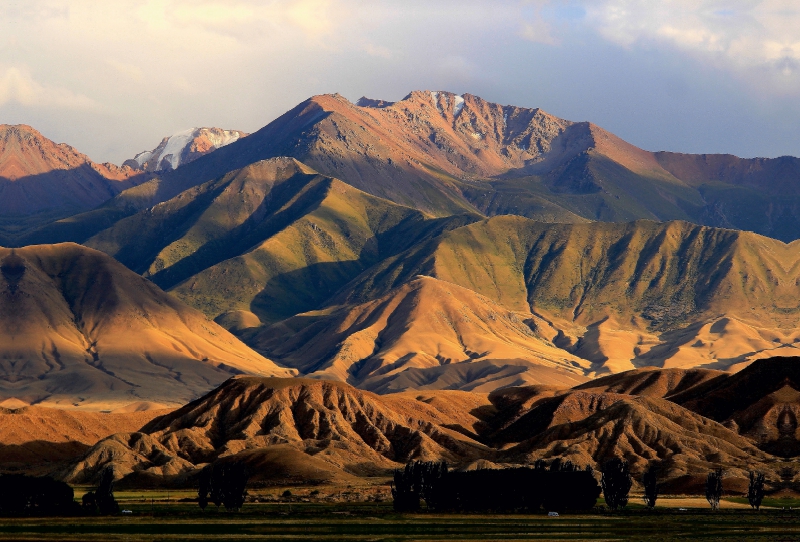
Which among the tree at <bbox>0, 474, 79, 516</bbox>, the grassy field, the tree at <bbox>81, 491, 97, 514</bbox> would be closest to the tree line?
the grassy field

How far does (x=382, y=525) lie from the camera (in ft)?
456

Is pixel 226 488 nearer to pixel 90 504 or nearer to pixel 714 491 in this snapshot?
pixel 90 504

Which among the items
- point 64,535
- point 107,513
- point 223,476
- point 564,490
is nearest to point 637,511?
point 564,490

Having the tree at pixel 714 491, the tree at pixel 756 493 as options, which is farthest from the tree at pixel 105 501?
the tree at pixel 756 493

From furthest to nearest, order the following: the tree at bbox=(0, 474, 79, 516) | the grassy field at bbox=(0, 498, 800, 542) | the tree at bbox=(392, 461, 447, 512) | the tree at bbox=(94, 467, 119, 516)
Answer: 1. the tree at bbox=(392, 461, 447, 512)
2. the tree at bbox=(94, 467, 119, 516)
3. the tree at bbox=(0, 474, 79, 516)
4. the grassy field at bbox=(0, 498, 800, 542)

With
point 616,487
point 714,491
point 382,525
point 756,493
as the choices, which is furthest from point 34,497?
point 756,493

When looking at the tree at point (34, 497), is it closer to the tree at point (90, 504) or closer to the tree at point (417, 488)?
the tree at point (90, 504)

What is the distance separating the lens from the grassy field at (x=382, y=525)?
12588 cm

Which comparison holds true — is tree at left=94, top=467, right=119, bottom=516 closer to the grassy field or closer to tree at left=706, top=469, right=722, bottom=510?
the grassy field

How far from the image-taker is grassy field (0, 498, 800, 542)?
A: 126m

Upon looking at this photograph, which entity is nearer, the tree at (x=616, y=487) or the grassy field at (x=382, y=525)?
the grassy field at (x=382, y=525)

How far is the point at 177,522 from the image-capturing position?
141m

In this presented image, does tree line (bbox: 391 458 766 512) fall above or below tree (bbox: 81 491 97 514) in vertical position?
above

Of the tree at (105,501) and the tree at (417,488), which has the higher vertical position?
the tree at (417,488)
